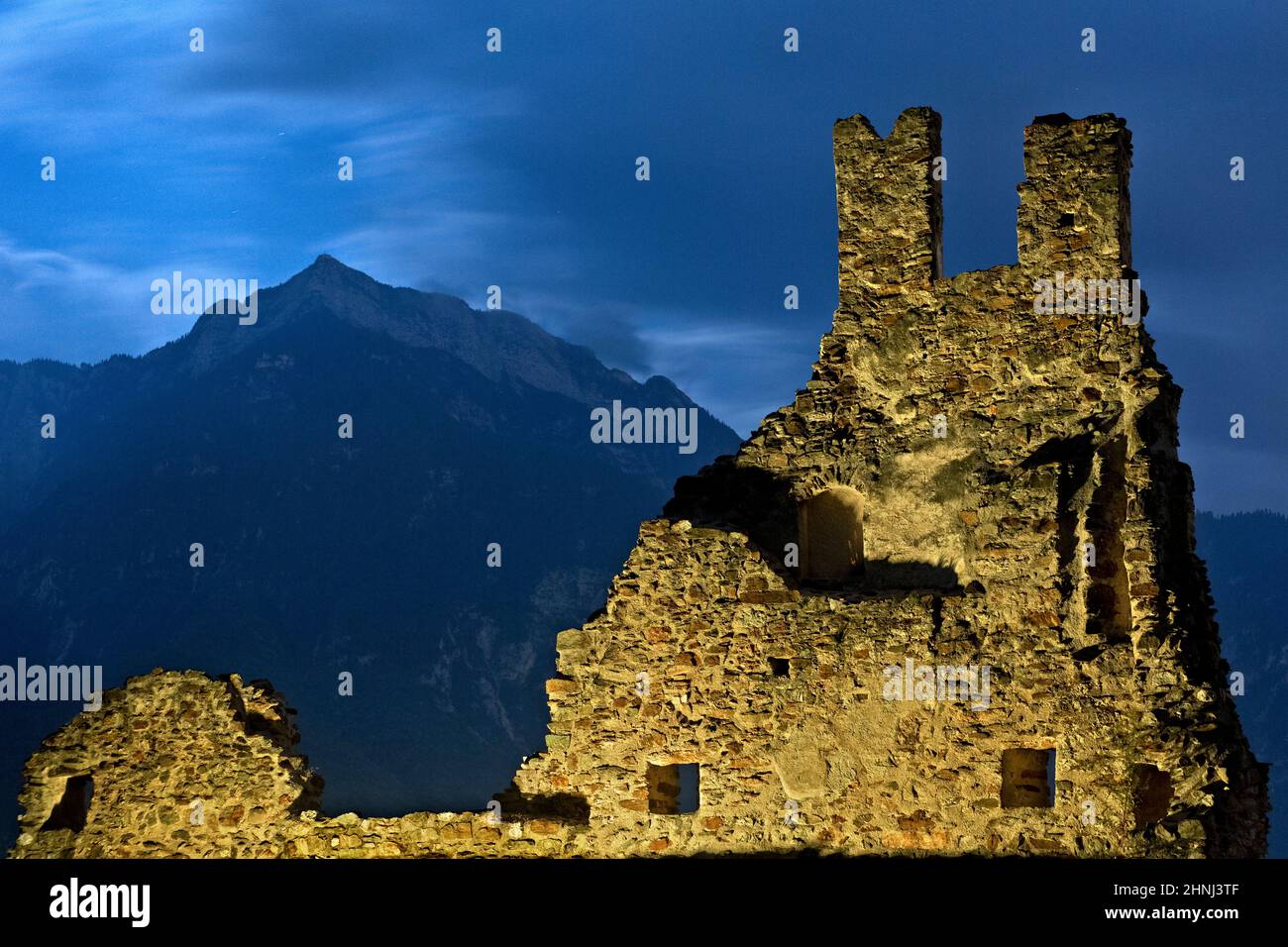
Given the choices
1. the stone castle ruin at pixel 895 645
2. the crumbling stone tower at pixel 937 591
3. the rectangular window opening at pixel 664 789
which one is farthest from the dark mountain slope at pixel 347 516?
the crumbling stone tower at pixel 937 591

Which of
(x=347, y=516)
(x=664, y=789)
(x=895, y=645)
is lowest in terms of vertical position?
(x=664, y=789)

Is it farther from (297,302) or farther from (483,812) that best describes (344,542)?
(483,812)

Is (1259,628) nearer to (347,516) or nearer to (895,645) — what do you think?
(347,516)

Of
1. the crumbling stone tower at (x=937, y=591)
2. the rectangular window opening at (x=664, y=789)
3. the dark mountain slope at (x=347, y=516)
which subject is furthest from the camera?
the dark mountain slope at (x=347, y=516)

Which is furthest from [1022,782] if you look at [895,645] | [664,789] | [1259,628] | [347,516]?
[347,516]

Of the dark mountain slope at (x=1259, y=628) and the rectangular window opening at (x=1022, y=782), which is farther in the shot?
the dark mountain slope at (x=1259, y=628)

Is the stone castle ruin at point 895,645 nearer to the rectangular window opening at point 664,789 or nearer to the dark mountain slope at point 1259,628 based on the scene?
the rectangular window opening at point 664,789

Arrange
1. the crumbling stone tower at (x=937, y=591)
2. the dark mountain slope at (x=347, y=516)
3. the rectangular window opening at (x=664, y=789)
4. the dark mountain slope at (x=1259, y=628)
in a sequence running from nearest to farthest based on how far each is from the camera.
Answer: the crumbling stone tower at (x=937, y=591), the rectangular window opening at (x=664, y=789), the dark mountain slope at (x=1259, y=628), the dark mountain slope at (x=347, y=516)

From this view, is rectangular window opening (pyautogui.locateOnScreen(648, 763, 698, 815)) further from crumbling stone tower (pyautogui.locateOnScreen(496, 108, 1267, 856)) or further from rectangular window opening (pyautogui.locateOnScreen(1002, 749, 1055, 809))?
rectangular window opening (pyautogui.locateOnScreen(1002, 749, 1055, 809))

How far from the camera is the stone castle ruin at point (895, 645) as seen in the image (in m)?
15.7

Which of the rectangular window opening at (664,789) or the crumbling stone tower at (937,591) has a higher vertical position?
the crumbling stone tower at (937,591)

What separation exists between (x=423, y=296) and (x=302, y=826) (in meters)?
64.8

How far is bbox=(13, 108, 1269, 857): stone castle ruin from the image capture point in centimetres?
1567

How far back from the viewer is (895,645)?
16297mm
